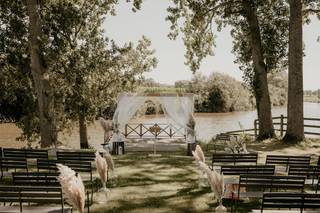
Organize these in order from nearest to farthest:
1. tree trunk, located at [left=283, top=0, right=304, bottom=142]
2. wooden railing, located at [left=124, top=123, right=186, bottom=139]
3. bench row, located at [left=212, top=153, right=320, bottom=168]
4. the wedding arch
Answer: bench row, located at [left=212, top=153, right=320, bottom=168], the wedding arch, wooden railing, located at [left=124, top=123, right=186, bottom=139], tree trunk, located at [left=283, top=0, right=304, bottom=142]

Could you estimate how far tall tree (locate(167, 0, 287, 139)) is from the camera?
2491cm

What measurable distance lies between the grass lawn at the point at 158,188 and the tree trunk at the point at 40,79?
5.73 m

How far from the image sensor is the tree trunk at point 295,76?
879 inches

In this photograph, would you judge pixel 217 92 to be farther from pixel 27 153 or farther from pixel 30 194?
pixel 30 194

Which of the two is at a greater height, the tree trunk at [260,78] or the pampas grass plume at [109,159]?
the tree trunk at [260,78]

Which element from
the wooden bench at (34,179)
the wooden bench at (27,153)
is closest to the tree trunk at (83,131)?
the wooden bench at (27,153)

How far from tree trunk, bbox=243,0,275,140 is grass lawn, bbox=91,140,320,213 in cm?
690

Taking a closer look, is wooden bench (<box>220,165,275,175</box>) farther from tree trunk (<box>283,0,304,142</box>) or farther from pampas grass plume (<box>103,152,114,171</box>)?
tree trunk (<box>283,0,304,142</box>)

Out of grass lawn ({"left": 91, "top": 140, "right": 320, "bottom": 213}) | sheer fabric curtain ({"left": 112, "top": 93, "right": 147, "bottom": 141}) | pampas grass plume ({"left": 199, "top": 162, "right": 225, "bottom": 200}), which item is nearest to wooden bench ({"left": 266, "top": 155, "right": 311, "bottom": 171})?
grass lawn ({"left": 91, "top": 140, "right": 320, "bottom": 213})

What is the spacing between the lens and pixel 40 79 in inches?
832

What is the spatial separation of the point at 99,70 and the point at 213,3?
9.21 meters

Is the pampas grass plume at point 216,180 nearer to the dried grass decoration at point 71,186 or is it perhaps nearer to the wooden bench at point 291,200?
the wooden bench at point 291,200

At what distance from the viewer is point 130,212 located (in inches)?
377

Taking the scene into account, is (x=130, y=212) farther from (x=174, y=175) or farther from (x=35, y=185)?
(x=174, y=175)
